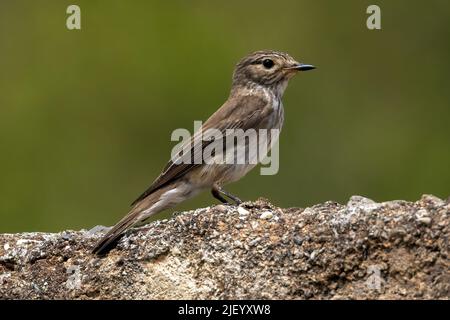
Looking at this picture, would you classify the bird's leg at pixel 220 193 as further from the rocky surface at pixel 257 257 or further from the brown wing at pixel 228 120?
the rocky surface at pixel 257 257

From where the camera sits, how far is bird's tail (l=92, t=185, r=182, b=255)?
333 inches

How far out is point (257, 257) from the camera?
786cm

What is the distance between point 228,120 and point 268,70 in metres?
0.97

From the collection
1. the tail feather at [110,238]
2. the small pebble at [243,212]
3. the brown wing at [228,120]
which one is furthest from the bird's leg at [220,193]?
the small pebble at [243,212]

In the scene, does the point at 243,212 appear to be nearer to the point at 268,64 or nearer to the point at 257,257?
the point at 257,257

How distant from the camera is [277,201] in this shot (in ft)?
43.3

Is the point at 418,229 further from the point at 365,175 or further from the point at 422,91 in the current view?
the point at 422,91

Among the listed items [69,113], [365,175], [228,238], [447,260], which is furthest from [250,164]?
[69,113]

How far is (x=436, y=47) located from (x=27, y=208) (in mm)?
4862

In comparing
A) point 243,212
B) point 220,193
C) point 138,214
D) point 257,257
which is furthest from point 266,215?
point 220,193

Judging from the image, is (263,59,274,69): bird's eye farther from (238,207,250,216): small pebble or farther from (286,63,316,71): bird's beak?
(238,207,250,216): small pebble

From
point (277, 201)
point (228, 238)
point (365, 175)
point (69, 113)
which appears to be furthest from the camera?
point (69, 113)

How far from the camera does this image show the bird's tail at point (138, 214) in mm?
8469

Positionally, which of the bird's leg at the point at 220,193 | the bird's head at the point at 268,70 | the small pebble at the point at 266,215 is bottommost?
the bird's leg at the point at 220,193
